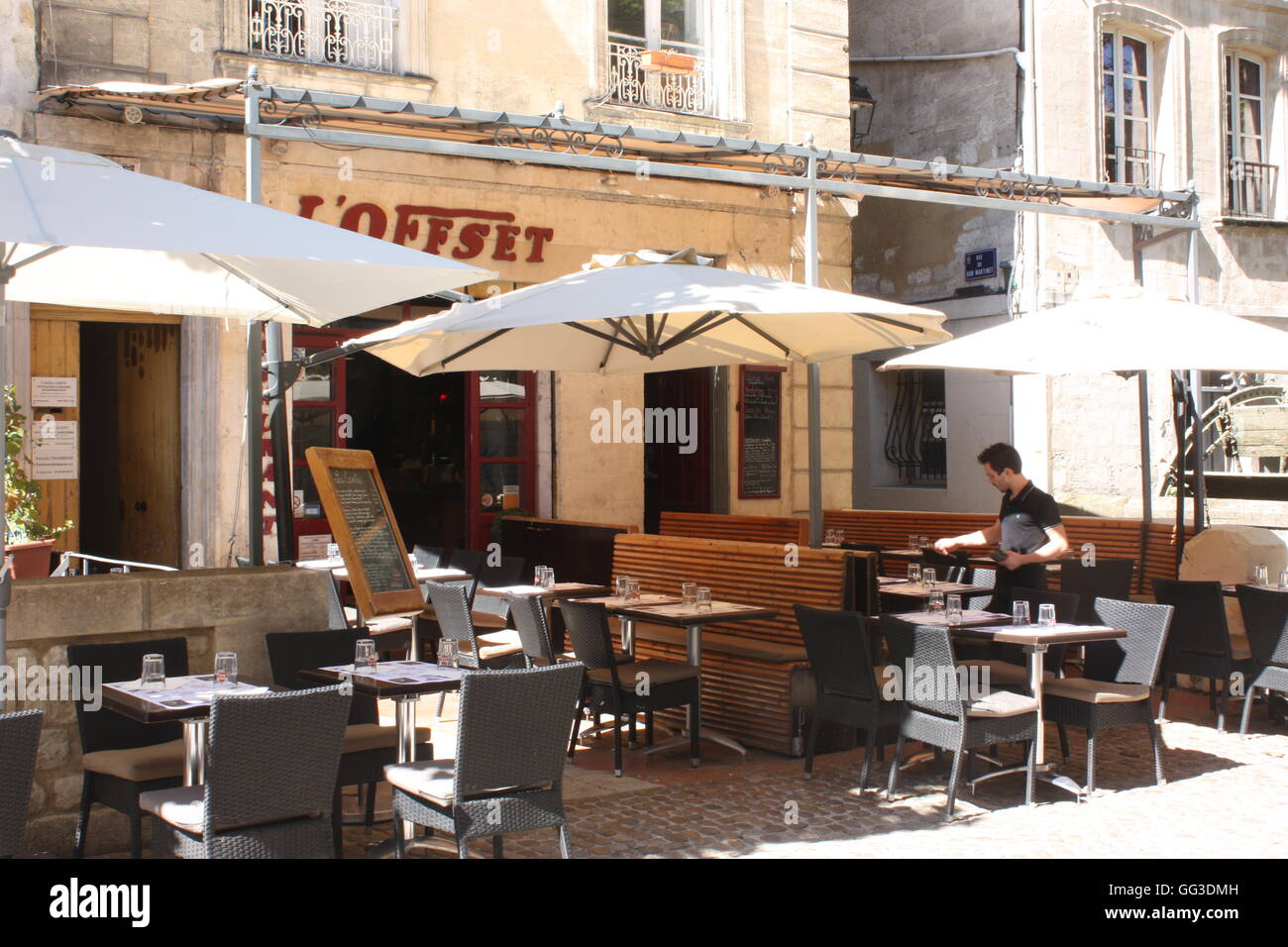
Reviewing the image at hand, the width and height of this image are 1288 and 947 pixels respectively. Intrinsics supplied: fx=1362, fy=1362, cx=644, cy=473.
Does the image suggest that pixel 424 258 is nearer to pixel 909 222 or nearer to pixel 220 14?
pixel 220 14

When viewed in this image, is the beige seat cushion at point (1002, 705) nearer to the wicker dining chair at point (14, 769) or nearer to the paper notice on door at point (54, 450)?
the wicker dining chair at point (14, 769)

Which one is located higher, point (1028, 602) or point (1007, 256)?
point (1007, 256)

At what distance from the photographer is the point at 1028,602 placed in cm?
779

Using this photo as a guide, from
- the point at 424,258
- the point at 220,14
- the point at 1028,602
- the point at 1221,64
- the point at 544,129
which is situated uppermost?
the point at 1221,64

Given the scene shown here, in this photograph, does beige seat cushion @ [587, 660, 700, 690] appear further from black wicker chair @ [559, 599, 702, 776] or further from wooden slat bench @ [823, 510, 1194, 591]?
wooden slat bench @ [823, 510, 1194, 591]

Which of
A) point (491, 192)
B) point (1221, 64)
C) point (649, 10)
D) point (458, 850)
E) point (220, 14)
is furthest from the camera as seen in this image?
point (1221, 64)

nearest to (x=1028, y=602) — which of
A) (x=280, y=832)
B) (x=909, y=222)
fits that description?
(x=280, y=832)

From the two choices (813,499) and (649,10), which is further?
(649,10)

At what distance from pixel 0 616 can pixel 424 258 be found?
2.22 m

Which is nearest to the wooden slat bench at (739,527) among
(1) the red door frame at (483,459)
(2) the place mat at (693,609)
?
(1) the red door frame at (483,459)

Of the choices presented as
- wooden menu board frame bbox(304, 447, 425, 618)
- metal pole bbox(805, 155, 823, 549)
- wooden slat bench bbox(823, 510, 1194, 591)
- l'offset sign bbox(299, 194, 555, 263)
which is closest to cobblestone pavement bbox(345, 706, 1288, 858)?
wooden menu board frame bbox(304, 447, 425, 618)

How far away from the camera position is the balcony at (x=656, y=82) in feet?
45.1

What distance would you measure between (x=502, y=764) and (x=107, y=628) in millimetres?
2102

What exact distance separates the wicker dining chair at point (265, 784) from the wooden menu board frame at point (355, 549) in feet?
9.95
